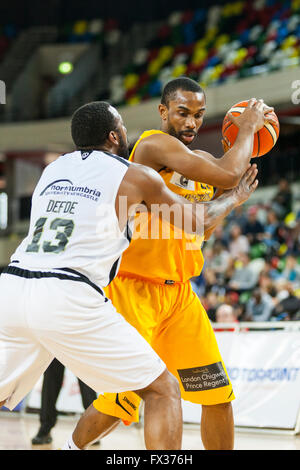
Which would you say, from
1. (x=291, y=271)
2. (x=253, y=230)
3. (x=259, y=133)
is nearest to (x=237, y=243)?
(x=253, y=230)

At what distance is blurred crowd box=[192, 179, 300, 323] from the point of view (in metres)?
9.78

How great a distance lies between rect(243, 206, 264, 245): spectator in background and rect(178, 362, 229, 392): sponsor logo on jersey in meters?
9.18

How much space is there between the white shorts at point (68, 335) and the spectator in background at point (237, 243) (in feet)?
32.4

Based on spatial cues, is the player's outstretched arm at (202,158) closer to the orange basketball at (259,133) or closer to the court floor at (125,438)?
the orange basketball at (259,133)

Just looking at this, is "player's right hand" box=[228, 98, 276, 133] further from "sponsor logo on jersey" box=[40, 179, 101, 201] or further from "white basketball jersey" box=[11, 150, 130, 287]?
"sponsor logo on jersey" box=[40, 179, 101, 201]

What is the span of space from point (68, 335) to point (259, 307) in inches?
284

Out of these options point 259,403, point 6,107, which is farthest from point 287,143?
point 259,403

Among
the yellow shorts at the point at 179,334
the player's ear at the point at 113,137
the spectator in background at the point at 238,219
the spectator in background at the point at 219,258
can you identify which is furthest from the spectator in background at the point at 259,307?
the player's ear at the point at 113,137

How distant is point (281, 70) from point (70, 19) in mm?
11786

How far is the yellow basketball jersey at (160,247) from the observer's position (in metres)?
3.87

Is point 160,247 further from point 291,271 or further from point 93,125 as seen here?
point 291,271

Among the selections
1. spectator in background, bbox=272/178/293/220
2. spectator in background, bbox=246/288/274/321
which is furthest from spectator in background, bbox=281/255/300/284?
spectator in background, bbox=272/178/293/220

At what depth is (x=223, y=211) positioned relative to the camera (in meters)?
3.58

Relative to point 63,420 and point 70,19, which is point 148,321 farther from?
point 70,19
